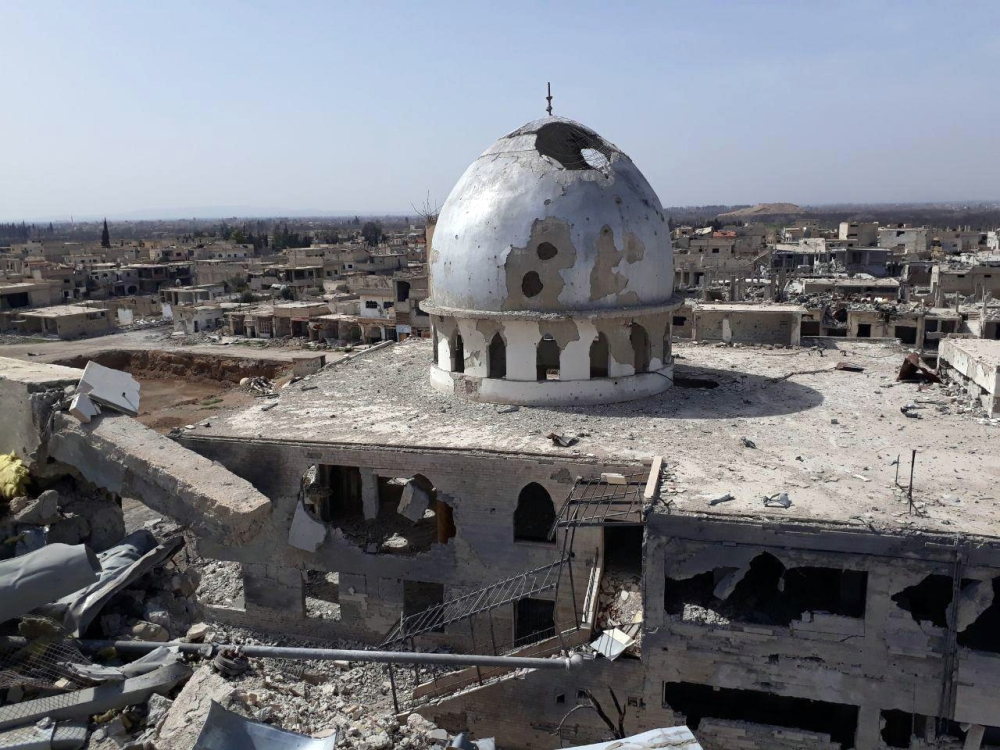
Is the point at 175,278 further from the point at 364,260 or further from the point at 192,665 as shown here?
the point at 192,665

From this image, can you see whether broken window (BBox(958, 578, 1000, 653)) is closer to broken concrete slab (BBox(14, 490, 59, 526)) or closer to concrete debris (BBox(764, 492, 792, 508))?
concrete debris (BBox(764, 492, 792, 508))

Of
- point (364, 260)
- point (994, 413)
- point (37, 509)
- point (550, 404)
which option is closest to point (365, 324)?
point (364, 260)

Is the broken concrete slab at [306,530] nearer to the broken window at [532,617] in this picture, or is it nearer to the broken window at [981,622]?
the broken window at [532,617]

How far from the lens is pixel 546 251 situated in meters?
16.0

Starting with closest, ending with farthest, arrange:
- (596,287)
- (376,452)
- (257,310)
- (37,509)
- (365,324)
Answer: (37,509)
(376,452)
(596,287)
(365,324)
(257,310)

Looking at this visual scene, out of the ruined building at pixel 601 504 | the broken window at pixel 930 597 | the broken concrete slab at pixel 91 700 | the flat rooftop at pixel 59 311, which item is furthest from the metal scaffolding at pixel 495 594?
the flat rooftop at pixel 59 311

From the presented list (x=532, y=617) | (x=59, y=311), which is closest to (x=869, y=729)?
(x=532, y=617)

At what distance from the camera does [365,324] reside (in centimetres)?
4838

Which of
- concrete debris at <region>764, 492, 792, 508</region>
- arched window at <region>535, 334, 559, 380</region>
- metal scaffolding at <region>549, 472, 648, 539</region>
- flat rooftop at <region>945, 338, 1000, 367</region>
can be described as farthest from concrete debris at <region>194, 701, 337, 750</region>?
arched window at <region>535, 334, 559, 380</region>

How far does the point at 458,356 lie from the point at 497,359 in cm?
89

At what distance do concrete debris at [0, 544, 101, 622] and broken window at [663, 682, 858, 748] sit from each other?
8374 millimetres

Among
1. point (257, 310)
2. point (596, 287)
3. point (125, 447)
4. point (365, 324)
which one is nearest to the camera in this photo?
point (125, 447)

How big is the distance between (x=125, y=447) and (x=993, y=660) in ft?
37.0

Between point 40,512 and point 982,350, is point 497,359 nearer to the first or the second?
point 982,350
